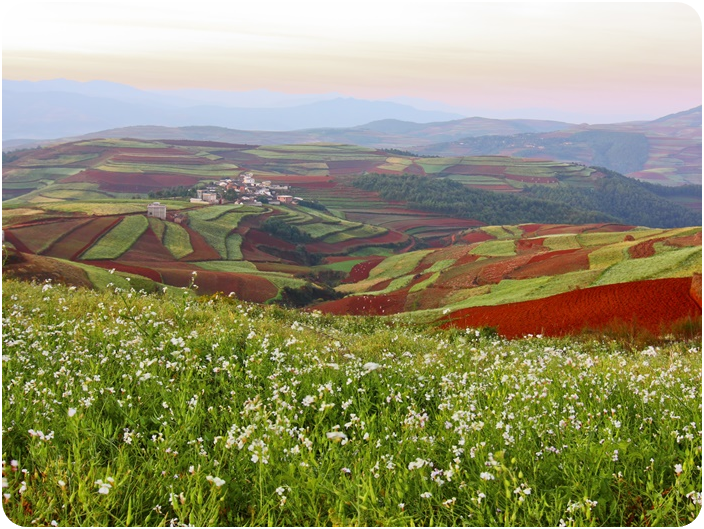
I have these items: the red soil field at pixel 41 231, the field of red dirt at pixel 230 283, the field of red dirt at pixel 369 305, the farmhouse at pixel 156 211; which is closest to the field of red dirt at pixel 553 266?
the field of red dirt at pixel 369 305

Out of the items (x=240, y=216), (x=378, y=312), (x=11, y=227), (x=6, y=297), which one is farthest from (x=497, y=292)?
(x=240, y=216)

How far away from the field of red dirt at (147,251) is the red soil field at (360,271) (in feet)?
96.0

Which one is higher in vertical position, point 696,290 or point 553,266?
point 696,290

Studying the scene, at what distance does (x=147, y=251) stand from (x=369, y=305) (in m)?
53.3

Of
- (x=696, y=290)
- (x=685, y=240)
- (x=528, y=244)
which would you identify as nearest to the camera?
(x=696, y=290)

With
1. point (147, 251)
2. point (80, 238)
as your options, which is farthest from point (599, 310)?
point (80, 238)

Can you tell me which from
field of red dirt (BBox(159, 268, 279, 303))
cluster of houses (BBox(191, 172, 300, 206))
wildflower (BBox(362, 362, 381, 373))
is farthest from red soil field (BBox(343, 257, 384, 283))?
wildflower (BBox(362, 362, 381, 373))

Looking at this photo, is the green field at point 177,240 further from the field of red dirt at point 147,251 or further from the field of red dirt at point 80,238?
the field of red dirt at point 80,238

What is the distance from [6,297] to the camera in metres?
12.0

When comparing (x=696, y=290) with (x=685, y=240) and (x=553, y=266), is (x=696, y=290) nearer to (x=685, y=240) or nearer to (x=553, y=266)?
(x=685, y=240)

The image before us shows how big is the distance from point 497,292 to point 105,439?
4376 cm

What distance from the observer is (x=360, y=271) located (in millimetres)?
108688

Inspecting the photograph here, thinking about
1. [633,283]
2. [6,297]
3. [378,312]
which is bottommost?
[378,312]

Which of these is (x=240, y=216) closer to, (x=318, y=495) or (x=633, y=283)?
(x=633, y=283)
